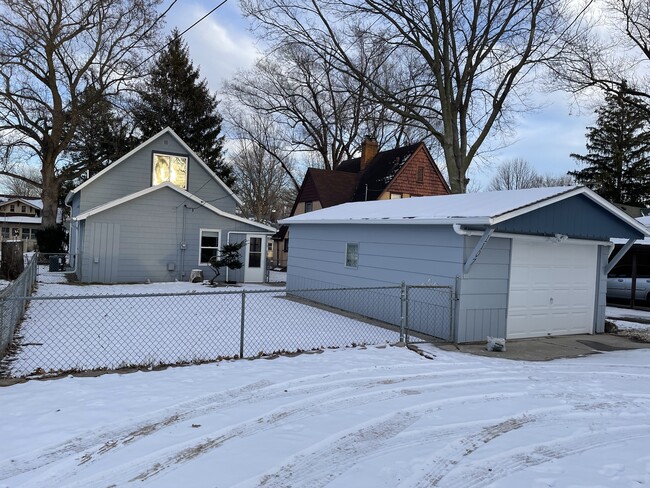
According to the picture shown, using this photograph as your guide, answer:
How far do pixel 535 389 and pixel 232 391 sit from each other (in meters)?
3.95

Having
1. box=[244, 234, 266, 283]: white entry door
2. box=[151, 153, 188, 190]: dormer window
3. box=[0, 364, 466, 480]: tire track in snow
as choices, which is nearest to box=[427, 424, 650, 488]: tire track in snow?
box=[0, 364, 466, 480]: tire track in snow

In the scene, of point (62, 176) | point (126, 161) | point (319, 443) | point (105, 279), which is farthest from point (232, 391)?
point (62, 176)

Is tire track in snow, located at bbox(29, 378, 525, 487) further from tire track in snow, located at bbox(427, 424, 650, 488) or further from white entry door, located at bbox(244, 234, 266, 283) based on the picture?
white entry door, located at bbox(244, 234, 266, 283)

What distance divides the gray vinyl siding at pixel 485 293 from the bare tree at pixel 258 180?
119ft

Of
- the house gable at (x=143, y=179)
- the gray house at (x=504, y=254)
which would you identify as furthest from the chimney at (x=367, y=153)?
the gray house at (x=504, y=254)

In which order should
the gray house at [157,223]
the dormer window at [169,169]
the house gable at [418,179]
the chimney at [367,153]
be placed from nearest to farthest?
1. the gray house at [157,223]
2. the dormer window at [169,169]
3. the house gable at [418,179]
4. the chimney at [367,153]

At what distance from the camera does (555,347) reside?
369 inches

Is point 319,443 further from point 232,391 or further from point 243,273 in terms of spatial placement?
point 243,273

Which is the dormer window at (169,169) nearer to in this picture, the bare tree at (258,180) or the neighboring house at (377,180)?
the neighboring house at (377,180)

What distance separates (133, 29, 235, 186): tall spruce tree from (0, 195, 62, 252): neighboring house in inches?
842

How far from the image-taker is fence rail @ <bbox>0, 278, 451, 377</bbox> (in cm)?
713

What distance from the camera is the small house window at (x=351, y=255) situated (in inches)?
495

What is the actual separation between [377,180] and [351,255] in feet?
56.5

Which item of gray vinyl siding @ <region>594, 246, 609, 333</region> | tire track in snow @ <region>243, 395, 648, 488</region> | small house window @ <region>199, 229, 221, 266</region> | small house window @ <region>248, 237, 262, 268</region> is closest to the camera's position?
tire track in snow @ <region>243, 395, 648, 488</region>
